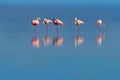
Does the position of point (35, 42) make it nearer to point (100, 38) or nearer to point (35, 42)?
point (35, 42)

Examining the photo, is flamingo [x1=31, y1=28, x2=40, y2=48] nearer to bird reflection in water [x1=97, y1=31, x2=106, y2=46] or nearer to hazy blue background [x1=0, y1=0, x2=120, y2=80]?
hazy blue background [x1=0, y1=0, x2=120, y2=80]

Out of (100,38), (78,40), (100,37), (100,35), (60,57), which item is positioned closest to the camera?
(60,57)

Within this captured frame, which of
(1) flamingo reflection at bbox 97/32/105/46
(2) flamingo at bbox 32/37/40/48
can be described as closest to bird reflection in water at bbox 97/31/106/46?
(1) flamingo reflection at bbox 97/32/105/46

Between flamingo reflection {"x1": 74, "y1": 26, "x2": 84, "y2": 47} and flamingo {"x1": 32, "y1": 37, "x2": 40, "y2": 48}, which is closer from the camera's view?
flamingo {"x1": 32, "y1": 37, "x2": 40, "y2": 48}

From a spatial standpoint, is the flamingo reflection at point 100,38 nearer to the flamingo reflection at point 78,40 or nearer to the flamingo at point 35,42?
the flamingo reflection at point 78,40

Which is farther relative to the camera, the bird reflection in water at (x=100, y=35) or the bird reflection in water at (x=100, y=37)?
the bird reflection in water at (x=100, y=35)

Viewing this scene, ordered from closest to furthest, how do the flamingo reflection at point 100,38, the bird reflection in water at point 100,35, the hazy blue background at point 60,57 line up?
the hazy blue background at point 60,57 → the flamingo reflection at point 100,38 → the bird reflection in water at point 100,35

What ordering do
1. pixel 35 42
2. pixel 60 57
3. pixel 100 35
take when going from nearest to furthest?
pixel 60 57 → pixel 35 42 → pixel 100 35

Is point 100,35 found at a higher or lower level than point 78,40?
higher

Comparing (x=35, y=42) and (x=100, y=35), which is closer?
(x=35, y=42)

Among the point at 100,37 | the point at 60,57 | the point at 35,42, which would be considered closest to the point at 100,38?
the point at 100,37

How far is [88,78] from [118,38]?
14.1 ft

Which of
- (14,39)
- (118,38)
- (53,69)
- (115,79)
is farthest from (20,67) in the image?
(118,38)

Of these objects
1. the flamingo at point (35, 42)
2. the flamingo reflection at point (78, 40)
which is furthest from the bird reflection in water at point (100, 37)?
the flamingo at point (35, 42)
